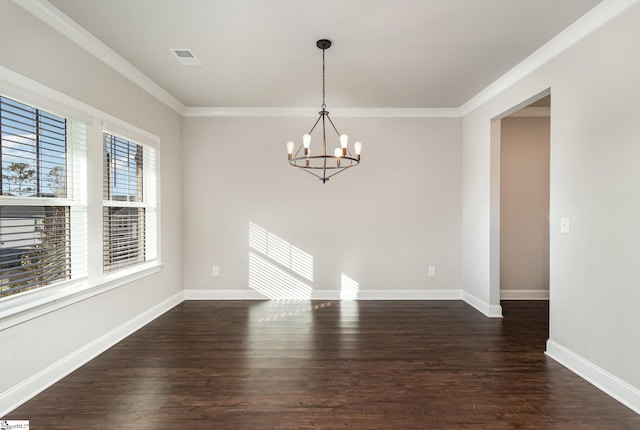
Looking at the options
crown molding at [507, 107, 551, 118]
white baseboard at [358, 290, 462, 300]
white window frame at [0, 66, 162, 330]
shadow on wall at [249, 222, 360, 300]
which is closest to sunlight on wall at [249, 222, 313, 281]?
shadow on wall at [249, 222, 360, 300]

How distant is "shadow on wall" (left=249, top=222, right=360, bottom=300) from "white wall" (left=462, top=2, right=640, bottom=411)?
2.65 metres

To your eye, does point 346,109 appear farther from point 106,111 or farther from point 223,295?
point 223,295

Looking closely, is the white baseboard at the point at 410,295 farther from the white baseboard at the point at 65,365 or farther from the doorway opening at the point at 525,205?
the white baseboard at the point at 65,365

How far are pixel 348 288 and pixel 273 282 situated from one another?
1065 mm

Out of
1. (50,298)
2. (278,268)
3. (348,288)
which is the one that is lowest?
(348,288)

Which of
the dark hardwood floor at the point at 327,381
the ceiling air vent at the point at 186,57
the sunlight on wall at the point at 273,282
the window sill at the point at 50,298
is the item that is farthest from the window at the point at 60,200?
the sunlight on wall at the point at 273,282

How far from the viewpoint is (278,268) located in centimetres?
475

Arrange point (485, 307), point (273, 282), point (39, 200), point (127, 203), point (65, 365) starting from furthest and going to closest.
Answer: point (273, 282)
point (485, 307)
point (127, 203)
point (65, 365)
point (39, 200)

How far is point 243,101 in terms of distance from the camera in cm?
441

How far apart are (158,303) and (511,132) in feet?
16.9

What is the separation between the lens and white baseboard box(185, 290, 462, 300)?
188 inches

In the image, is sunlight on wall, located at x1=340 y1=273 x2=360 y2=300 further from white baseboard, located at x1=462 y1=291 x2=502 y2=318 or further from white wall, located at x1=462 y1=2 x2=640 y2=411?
white wall, located at x1=462 y1=2 x2=640 y2=411

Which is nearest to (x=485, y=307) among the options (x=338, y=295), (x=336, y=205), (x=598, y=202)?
(x=338, y=295)

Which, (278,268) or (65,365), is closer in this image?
(65,365)
